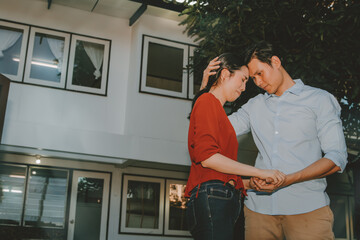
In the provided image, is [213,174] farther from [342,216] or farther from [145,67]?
[342,216]

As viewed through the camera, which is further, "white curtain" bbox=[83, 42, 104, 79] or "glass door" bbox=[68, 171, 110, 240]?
"glass door" bbox=[68, 171, 110, 240]

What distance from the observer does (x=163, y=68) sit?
10797 millimetres

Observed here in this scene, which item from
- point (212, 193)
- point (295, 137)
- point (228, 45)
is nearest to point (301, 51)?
point (228, 45)

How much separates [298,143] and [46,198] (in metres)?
9.75

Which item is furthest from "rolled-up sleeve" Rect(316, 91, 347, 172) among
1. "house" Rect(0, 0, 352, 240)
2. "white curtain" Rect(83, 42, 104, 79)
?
"white curtain" Rect(83, 42, 104, 79)

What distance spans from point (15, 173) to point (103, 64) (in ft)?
12.1

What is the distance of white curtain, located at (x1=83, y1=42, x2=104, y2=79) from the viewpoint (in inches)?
426

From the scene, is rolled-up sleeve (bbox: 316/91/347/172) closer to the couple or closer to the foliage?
the couple

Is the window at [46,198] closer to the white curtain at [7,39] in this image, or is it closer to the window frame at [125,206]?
the window frame at [125,206]

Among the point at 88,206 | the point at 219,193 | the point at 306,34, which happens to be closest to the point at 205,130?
the point at 219,193

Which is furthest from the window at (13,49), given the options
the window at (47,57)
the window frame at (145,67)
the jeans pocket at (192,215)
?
the jeans pocket at (192,215)

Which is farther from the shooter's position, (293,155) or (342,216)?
(342,216)

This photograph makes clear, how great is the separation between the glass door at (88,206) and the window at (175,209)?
1.84 metres

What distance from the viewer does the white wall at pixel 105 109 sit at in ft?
30.8
